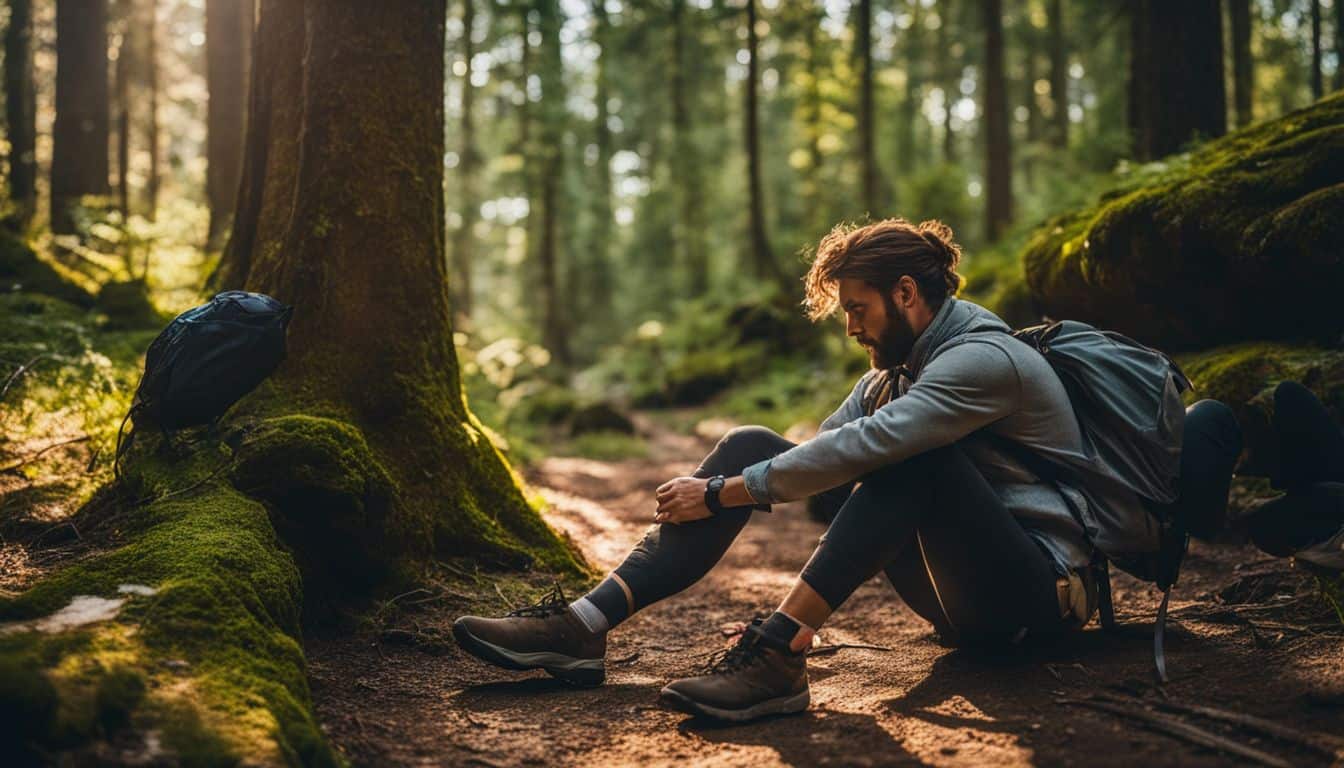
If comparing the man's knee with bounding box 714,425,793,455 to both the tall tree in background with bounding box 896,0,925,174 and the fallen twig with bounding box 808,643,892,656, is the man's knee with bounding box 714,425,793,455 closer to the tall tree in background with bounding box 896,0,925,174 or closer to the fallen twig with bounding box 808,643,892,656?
the fallen twig with bounding box 808,643,892,656

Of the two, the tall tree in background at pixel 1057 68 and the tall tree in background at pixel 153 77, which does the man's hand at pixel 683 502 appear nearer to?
the tall tree in background at pixel 153 77

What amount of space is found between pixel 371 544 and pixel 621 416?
9571 millimetres

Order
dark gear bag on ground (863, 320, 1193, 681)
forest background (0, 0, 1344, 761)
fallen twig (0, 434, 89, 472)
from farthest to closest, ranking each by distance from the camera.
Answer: fallen twig (0, 434, 89, 472) < forest background (0, 0, 1344, 761) < dark gear bag on ground (863, 320, 1193, 681)

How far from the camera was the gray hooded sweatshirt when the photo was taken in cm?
314

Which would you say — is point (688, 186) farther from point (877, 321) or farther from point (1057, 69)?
point (877, 321)

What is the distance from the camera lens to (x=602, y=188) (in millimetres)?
32719

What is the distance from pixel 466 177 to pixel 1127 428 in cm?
2530

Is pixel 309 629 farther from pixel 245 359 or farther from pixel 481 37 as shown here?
pixel 481 37

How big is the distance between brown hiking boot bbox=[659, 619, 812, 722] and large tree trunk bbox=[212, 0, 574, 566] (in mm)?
1844

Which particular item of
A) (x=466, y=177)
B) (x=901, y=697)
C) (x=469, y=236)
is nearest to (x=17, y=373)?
(x=901, y=697)

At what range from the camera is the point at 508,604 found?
4320mm

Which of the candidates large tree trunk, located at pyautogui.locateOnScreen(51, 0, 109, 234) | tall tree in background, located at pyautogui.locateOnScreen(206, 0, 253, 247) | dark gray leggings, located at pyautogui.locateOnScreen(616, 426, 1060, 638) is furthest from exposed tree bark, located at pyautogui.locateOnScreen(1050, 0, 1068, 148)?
dark gray leggings, located at pyautogui.locateOnScreen(616, 426, 1060, 638)

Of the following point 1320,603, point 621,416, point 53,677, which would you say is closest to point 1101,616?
point 1320,603

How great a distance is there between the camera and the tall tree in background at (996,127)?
16.0 meters
